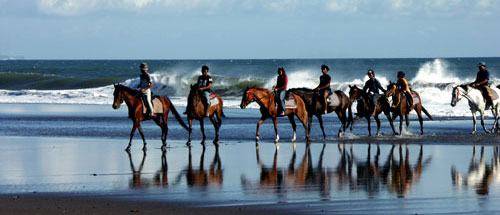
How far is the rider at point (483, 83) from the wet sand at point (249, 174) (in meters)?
1.38

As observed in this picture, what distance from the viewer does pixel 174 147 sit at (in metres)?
19.6

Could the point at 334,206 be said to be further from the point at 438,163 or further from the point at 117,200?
the point at 438,163

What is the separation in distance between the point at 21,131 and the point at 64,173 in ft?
36.1

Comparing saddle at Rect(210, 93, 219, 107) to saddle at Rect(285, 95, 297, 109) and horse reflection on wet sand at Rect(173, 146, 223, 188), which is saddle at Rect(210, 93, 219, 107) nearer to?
saddle at Rect(285, 95, 297, 109)

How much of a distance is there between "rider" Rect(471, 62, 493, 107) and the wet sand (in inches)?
54.2

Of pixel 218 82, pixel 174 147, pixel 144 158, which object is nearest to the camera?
pixel 144 158

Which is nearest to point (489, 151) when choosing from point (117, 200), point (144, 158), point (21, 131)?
point (144, 158)

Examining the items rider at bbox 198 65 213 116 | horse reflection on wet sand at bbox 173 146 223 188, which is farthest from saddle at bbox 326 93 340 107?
horse reflection on wet sand at bbox 173 146 223 188

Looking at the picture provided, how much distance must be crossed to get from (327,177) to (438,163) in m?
3.06

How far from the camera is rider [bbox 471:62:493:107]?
77.5 feet

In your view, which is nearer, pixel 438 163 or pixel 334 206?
pixel 334 206

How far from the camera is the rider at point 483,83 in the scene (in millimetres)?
23625

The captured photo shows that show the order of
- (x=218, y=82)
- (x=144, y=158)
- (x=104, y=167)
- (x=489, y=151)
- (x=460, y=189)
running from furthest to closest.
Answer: (x=218, y=82), (x=489, y=151), (x=144, y=158), (x=104, y=167), (x=460, y=189)

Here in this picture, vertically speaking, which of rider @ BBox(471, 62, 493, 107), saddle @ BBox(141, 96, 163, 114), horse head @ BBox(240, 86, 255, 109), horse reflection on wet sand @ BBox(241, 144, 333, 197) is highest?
rider @ BBox(471, 62, 493, 107)
